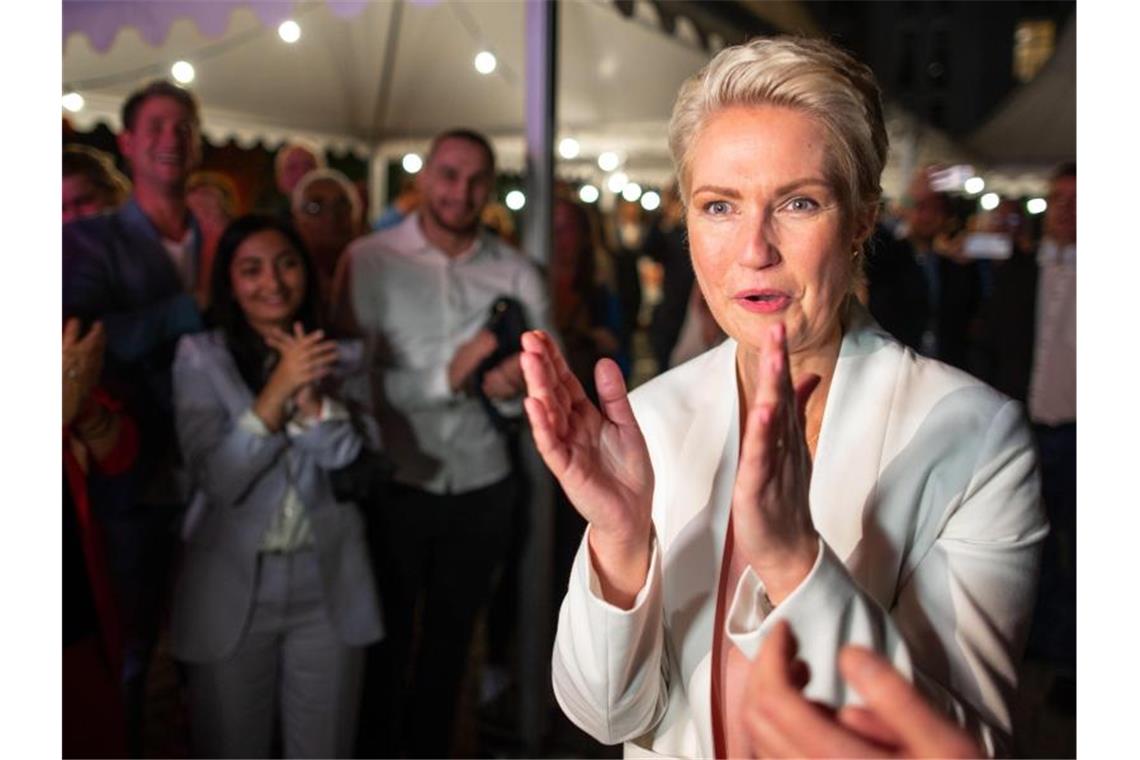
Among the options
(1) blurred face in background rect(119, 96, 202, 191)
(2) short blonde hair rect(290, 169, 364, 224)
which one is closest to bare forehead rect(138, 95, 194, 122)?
(1) blurred face in background rect(119, 96, 202, 191)

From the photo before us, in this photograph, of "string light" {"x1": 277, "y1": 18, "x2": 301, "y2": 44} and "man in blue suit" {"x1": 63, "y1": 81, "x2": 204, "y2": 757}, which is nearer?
"man in blue suit" {"x1": 63, "y1": 81, "x2": 204, "y2": 757}

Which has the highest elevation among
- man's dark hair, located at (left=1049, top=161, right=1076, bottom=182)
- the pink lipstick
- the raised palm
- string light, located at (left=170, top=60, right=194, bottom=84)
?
string light, located at (left=170, top=60, right=194, bottom=84)

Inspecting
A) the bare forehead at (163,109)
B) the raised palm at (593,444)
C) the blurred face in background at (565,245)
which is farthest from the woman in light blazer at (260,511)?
the raised palm at (593,444)

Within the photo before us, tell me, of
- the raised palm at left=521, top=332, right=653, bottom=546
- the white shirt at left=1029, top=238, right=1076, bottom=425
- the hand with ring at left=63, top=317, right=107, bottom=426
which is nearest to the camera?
the raised palm at left=521, top=332, right=653, bottom=546

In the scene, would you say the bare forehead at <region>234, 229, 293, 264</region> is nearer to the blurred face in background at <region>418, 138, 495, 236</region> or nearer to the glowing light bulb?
the blurred face in background at <region>418, 138, 495, 236</region>

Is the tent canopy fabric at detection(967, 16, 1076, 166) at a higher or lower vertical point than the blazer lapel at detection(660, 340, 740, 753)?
higher

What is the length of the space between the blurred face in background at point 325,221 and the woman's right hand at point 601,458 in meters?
1.37

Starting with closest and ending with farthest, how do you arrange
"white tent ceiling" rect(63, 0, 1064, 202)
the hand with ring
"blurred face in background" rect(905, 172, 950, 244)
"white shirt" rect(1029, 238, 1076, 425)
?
"blurred face in background" rect(905, 172, 950, 244), "white shirt" rect(1029, 238, 1076, 425), the hand with ring, "white tent ceiling" rect(63, 0, 1064, 202)

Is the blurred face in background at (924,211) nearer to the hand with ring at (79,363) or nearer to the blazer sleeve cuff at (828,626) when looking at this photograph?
the blazer sleeve cuff at (828,626)

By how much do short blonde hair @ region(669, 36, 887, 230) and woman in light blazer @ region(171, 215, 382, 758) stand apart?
1.28 meters

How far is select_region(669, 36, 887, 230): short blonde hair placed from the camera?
0.94 m

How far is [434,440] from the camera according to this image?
221cm

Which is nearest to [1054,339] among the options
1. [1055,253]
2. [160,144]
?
[1055,253]

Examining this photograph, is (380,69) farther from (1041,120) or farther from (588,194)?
(1041,120)
